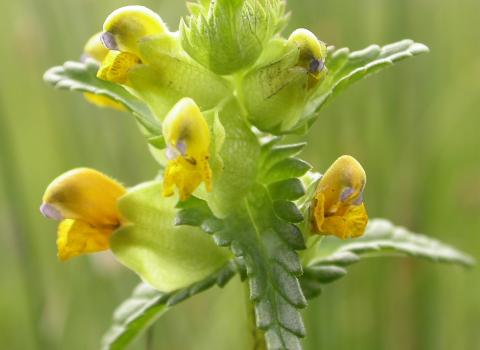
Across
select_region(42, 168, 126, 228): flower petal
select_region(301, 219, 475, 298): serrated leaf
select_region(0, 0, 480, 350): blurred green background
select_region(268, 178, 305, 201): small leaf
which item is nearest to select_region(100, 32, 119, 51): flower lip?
select_region(42, 168, 126, 228): flower petal

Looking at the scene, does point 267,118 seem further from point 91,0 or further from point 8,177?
point 91,0

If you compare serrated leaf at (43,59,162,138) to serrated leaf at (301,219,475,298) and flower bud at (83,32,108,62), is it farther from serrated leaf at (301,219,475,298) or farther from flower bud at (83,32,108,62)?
serrated leaf at (301,219,475,298)

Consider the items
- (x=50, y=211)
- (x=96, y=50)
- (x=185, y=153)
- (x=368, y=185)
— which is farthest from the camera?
(x=368, y=185)

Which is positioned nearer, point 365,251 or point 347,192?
point 347,192

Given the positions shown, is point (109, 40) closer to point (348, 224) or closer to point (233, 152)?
point (233, 152)

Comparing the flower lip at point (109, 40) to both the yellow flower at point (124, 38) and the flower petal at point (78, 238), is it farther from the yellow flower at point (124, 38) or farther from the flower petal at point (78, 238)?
the flower petal at point (78, 238)

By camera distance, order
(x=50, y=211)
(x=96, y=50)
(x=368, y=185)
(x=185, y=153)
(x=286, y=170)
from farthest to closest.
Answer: (x=368, y=185), (x=96, y=50), (x=50, y=211), (x=286, y=170), (x=185, y=153)

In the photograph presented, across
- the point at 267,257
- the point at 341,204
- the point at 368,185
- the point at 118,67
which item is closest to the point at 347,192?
the point at 341,204
